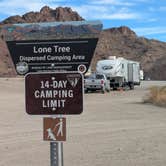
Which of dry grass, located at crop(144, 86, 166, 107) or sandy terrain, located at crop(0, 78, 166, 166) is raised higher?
dry grass, located at crop(144, 86, 166, 107)

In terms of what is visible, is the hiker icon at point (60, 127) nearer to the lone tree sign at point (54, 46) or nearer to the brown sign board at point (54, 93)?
the brown sign board at point (54, 93)

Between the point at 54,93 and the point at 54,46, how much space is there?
2.08 ft

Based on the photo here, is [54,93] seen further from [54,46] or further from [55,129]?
[54,46]

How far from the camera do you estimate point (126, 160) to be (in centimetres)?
1119

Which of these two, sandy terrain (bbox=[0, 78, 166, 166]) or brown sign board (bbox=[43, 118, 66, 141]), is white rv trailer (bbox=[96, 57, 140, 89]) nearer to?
sandy terrain (bbox=[0, 78, 166, 166])

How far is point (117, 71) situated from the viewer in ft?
176

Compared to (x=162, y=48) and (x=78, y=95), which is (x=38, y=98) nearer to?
(x=78, y=95)

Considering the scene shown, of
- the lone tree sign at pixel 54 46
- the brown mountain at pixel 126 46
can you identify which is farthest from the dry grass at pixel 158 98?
the brown mountain at pixel 126 46

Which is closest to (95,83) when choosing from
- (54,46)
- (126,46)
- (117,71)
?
(117,71)

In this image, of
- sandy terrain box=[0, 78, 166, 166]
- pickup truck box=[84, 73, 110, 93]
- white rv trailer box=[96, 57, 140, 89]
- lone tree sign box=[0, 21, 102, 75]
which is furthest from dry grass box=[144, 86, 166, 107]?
white rv trailer box=[96, 57, 140, 89]

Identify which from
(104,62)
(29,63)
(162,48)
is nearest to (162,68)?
(162,48)

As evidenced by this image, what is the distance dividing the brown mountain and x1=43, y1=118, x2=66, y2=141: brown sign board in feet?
463

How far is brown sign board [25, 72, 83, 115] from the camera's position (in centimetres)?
693

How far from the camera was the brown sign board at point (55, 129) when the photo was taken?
6.96 meters
